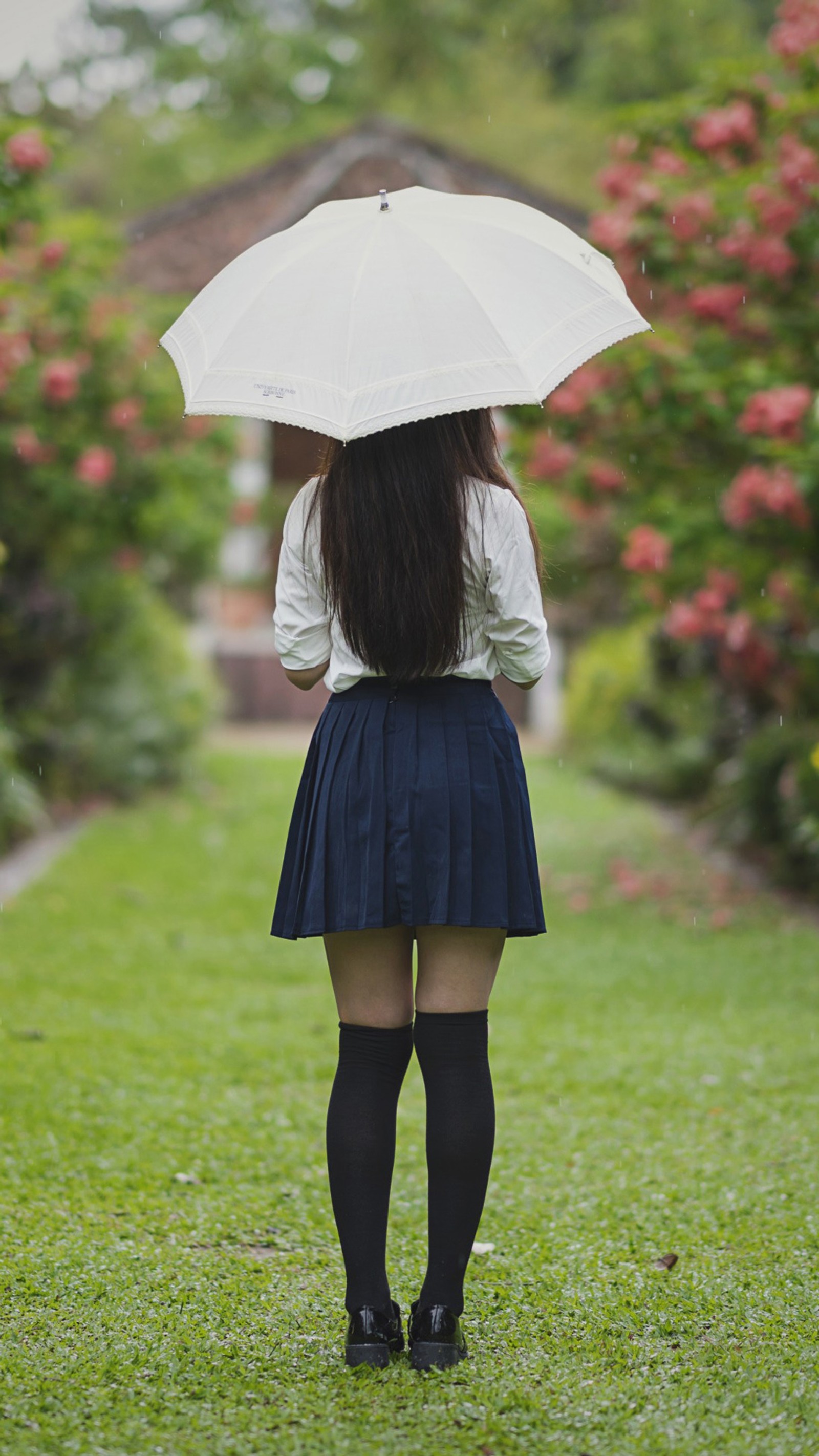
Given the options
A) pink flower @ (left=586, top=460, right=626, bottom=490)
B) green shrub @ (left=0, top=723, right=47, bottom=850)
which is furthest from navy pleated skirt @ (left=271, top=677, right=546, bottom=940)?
green shrub @ (left=0, top=723, right=47, bottom=850)

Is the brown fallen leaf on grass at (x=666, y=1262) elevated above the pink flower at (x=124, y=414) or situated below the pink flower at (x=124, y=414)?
below

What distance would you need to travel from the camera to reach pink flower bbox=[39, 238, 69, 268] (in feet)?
27.3

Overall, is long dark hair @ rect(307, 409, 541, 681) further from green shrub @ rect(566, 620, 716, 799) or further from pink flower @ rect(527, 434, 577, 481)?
green shrub @ rect(566, 620, 716, 799)

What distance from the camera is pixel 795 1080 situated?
14.9 feet

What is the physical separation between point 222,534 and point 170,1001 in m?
8.23

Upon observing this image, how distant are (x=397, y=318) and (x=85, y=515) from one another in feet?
24.2

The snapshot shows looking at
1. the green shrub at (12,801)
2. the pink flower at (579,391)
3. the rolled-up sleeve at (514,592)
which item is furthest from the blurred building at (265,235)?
the rolled-up sleeve at (514,592)

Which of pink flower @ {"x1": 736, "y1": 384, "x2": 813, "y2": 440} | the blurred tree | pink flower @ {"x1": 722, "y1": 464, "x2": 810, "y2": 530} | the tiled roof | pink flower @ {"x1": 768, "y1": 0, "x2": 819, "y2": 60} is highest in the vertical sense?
the blurred tree

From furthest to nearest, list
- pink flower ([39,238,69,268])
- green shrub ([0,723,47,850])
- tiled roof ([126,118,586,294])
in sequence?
tiled roof ([126,118,586,294]), pink flower ([39,238,69,268]), green shrub ([0,723,47,850])

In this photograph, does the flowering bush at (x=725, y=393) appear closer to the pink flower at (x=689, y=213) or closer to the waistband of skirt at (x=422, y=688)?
the pink flower at (x=689, y=213)

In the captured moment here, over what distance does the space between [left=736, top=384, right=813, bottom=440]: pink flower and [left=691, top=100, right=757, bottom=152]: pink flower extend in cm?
121

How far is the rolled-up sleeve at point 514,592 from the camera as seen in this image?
2.47 metres

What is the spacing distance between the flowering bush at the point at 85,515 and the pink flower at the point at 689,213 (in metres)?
2.78

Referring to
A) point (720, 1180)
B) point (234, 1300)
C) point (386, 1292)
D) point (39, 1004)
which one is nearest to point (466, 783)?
point (386, 1292)
